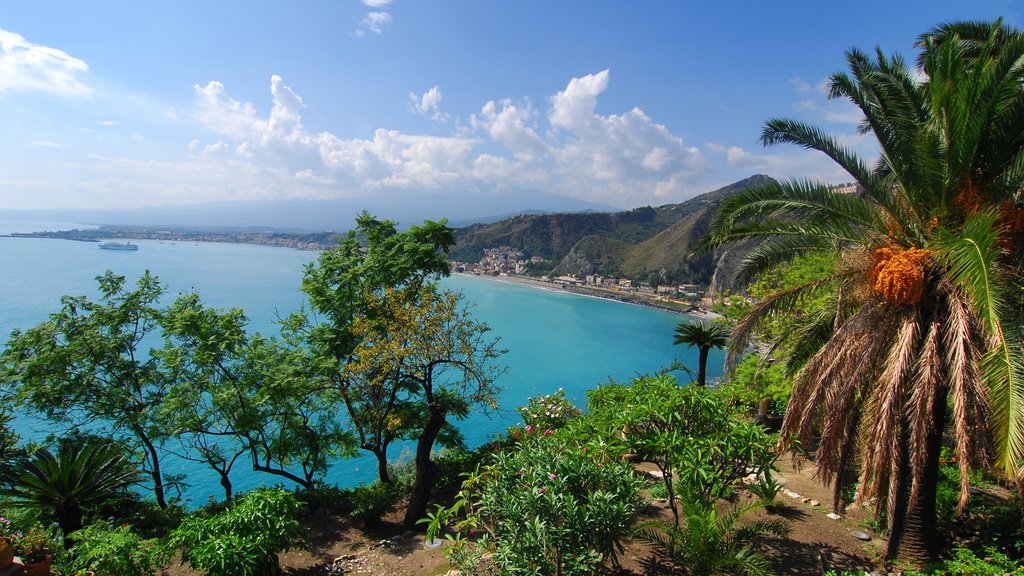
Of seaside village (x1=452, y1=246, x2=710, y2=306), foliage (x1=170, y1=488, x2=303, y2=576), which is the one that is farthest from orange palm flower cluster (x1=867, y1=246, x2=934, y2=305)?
seaside village (x1=452, y1=246, x2=710, y2=306)

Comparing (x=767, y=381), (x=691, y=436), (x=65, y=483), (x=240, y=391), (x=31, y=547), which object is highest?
(x=691, y=436)

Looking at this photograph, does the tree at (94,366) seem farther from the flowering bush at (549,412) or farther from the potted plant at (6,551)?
the flowering bush at (549,412)

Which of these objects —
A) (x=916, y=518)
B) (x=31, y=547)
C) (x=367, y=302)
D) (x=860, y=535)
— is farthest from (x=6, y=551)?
(x=860, y=535)

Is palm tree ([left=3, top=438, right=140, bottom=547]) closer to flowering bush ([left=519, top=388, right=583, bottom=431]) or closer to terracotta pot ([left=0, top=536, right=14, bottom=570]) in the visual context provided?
terracotta pot ([left=0, top=536, right=14, bottom=570])

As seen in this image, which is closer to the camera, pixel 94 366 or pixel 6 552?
pixel 6 552

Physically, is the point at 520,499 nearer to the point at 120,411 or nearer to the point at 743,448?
the point at 743,448

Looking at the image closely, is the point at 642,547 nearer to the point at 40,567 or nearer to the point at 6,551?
the point at 40,567

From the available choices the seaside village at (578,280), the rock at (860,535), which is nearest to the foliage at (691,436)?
the rock at (860,535)
